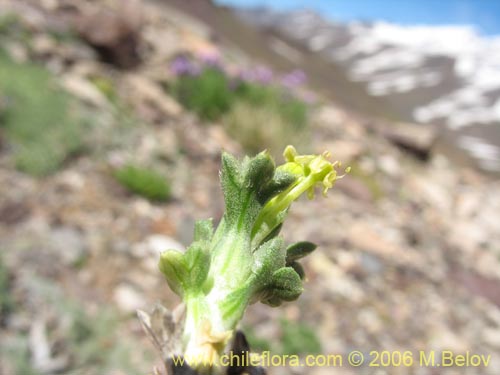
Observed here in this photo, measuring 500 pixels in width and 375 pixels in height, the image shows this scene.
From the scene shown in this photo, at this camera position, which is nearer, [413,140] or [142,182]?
[142,182]

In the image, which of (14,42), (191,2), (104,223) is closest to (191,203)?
(104,223)

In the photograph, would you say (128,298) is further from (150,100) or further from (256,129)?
(256,129)

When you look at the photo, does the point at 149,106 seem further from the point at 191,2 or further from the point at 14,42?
the point at 191,2

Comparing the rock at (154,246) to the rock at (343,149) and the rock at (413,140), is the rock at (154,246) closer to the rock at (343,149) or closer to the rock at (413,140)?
the rock at (343,149)

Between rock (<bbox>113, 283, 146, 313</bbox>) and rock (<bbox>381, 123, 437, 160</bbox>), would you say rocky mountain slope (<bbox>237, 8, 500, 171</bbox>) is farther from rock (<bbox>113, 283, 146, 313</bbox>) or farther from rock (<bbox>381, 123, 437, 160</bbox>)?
rock (<bbox>113, 283, 146, 313</bbox>)

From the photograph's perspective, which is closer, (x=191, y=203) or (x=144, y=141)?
(x=191, y=203)

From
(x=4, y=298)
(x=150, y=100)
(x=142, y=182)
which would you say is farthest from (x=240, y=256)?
(x=150, y=100)
